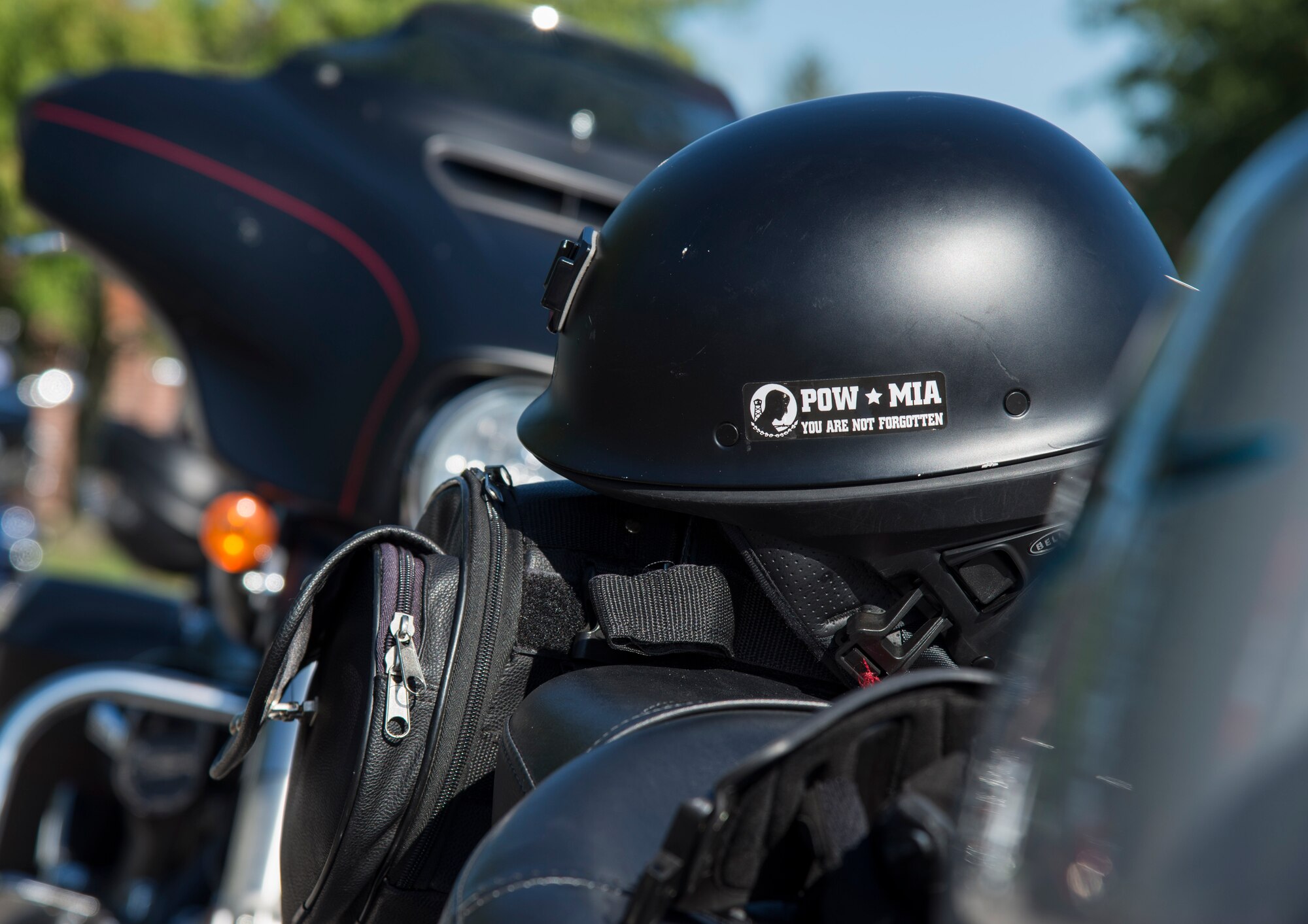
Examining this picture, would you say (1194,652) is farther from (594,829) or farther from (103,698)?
(103,698)

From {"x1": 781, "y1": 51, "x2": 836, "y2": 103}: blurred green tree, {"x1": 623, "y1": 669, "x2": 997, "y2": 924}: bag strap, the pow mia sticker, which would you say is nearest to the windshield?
the pow mia sticker

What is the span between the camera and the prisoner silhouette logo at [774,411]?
1154mm

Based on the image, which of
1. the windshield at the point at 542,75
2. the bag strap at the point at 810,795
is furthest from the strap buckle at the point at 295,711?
the windshield at the point at 542,75

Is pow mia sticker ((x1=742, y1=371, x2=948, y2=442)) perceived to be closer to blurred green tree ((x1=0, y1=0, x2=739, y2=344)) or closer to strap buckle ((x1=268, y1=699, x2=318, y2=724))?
strap buckle ((x1=268, y1=699, x2=318, y2=724))

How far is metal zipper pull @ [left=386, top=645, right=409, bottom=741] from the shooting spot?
1043mm

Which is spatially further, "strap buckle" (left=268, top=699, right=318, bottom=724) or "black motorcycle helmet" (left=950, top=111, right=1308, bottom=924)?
"strap buckle" (left=268, top=699, right=318, bottom=724)

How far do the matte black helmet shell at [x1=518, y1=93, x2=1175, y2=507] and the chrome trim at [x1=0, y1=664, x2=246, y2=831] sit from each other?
99 cm

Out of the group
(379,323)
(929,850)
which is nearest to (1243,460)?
(929,850)

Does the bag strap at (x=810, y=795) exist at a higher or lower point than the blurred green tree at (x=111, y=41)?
lower

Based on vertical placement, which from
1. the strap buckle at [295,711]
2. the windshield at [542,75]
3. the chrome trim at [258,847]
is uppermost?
the windshield at [542,75]

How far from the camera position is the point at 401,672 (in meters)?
1.06

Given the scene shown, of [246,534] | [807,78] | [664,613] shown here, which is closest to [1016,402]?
[664,613]

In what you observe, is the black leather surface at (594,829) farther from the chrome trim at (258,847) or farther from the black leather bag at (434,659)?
the chrome trim at (258,847)

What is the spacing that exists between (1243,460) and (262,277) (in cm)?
171
